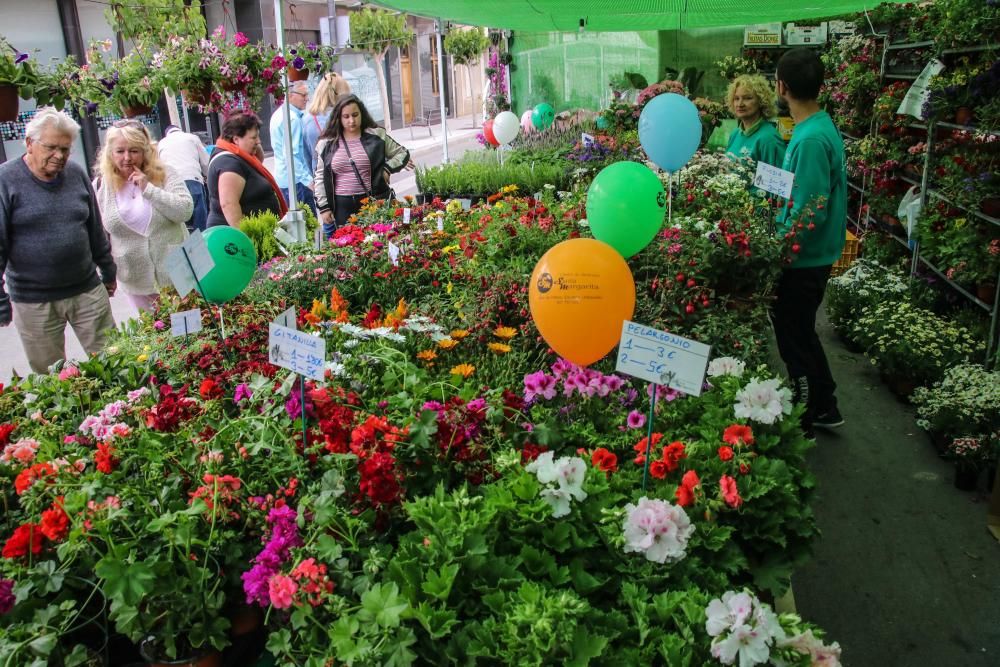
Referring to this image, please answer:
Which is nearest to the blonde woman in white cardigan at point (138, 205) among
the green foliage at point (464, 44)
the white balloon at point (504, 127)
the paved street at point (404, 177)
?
the paved street at point (404, 177)

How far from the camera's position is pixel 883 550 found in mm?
3045

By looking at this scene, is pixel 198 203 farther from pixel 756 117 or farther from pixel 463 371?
pixel 463 371

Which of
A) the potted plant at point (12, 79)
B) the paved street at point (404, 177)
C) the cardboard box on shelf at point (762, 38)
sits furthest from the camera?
the cardboard box on shelf at point (762, 38)

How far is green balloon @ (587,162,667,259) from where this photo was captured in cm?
298

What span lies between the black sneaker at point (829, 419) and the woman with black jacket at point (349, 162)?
3365mm

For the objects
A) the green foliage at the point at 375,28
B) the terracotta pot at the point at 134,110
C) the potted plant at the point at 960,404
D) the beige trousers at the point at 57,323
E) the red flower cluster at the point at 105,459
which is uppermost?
the green foliage at the point at 375,28

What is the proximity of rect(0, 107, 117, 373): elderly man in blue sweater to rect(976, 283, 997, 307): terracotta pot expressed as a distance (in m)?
4.56

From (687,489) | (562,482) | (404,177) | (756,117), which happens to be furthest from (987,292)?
(404,177)

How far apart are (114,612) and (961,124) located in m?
4.99

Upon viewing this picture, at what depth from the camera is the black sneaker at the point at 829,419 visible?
13.0 feet

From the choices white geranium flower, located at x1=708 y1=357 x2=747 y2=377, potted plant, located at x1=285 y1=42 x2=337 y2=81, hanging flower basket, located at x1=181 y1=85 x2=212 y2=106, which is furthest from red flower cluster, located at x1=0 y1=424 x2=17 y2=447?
potted plant, located at x1=285 y1=42 x2=337 y2=81

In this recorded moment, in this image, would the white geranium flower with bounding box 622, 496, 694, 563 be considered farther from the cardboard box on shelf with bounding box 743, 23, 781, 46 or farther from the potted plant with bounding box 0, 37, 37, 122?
the cardboard box on shelf with bounding box 743, 23, 781, 46

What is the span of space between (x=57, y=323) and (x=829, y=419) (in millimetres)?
4048

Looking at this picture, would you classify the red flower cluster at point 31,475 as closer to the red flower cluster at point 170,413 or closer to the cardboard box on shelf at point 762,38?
the red flower cluster at point 170,413
